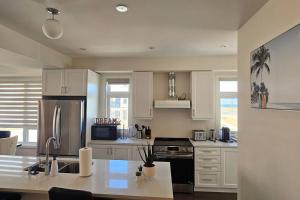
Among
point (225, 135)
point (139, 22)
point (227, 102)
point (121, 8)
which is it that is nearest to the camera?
point (121, 8)

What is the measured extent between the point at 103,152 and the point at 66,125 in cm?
86

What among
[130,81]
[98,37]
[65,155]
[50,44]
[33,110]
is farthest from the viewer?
[33,110]

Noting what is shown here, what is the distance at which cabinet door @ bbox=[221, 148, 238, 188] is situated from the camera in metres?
3.56

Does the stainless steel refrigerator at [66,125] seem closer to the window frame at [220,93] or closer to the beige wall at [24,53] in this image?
the beige wall at [24,53]

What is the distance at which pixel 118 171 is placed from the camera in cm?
208

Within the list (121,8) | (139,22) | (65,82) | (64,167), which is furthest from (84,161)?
(65,82)

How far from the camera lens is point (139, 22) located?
2.41m

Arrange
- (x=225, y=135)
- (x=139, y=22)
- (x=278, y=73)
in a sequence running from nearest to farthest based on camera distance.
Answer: (x=278, y=73), (x=139, y=22), (x=225, y=135)

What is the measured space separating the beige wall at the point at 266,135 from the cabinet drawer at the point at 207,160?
100 centimetres

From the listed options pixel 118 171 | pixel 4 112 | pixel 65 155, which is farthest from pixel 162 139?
pixel 4 112

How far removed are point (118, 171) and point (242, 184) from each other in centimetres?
161

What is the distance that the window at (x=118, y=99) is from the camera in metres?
4.61

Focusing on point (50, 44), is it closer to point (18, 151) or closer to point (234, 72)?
point (18, 151)

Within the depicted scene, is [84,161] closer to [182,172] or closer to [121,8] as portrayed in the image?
[121,8]
